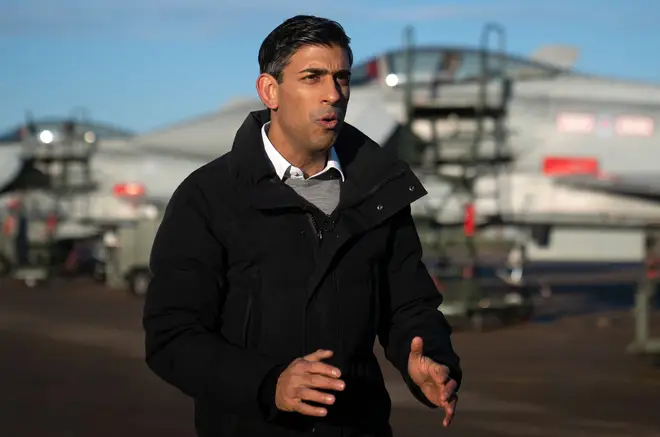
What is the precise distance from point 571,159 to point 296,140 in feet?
59.2

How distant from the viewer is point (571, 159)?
20.2 meters

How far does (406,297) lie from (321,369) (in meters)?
0.55

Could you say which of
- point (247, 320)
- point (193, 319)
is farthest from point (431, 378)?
point (193, 319)

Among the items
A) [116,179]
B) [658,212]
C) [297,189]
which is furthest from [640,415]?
[116,179]

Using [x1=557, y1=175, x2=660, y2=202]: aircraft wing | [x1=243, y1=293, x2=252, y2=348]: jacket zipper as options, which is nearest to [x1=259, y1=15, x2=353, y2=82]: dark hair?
[x1=243, y1=293, x2=252, y2=348]: jacket zipper

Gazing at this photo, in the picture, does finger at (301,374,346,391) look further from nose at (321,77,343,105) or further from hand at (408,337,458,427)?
nose at (321,77,343,105)

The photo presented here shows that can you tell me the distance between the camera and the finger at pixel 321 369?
231 centimetres

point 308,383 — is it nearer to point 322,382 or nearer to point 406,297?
point 322,382

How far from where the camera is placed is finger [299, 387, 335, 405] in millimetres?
2334

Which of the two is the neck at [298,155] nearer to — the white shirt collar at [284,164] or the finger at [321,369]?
the white shirt collar at [284,164]

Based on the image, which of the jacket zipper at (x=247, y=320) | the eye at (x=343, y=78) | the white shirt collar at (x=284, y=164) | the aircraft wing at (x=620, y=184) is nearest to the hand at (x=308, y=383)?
the jacket zipper at (x=247, y=320)

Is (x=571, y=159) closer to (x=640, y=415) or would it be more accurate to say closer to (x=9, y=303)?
(x=9, y=303)

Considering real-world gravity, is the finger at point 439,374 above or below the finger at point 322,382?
below

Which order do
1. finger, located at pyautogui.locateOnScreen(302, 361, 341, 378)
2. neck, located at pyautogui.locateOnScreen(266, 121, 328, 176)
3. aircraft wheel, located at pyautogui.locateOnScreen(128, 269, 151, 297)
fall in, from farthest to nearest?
aircraft wheel, located at pyautogui.locateOnScreen(128, 269, 151, 297) → neck, located at pyautogui.locateOnScreen(266, 121, 328, 176) → finger, located at pyautogui.locateOnScreen(302, 361, 341, 378)
